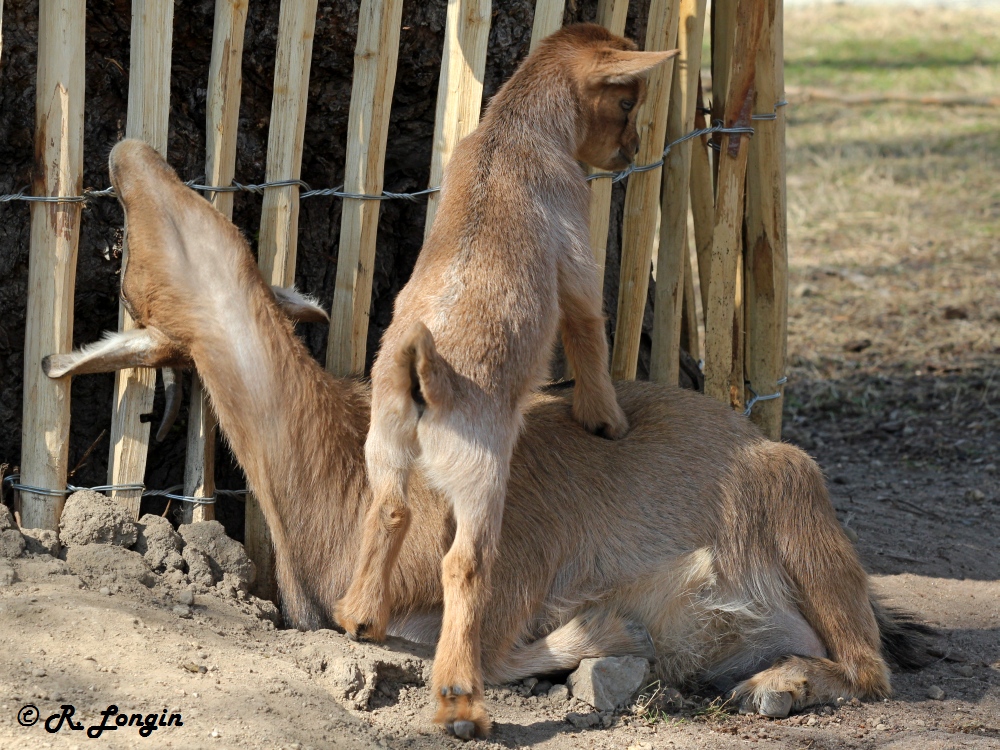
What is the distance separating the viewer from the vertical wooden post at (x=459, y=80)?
12.8ft

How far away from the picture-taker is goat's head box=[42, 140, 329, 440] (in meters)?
3.52

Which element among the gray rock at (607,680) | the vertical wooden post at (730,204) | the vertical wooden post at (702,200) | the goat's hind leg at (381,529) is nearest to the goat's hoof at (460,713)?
the goat's hind leg at (381,529)

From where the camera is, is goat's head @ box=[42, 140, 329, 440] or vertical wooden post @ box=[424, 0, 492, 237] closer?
goat's head @ box=[42, 140, 329, 440]

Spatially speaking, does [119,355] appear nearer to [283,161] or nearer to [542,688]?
[283,161]

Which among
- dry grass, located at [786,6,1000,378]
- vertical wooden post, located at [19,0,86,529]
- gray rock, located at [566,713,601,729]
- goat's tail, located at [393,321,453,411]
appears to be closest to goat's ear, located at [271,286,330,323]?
vertical wooden post, located at [19,0,86,529]

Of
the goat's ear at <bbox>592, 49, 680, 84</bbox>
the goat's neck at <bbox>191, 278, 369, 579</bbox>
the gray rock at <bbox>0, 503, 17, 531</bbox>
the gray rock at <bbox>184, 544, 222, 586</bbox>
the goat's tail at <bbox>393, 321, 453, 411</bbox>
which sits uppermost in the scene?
the goat's ear at <bbox>592, 49, 680, 84</bbox>

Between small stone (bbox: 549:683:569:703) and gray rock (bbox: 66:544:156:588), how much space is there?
4.34ft

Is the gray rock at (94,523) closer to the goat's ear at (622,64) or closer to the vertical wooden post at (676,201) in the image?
the goat's ear at (622,64)

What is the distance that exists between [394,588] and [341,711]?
0.48 metres

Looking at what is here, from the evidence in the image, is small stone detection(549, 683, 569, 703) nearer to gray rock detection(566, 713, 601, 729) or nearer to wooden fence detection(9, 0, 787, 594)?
gray rock detection(566, 713, 601, 729)

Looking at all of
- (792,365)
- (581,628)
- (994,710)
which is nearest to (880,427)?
(792,365)

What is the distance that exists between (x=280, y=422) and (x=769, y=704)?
184cm

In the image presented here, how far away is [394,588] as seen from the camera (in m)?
3.49

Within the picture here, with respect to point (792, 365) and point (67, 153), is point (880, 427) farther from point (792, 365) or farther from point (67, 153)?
point (67, 153)
